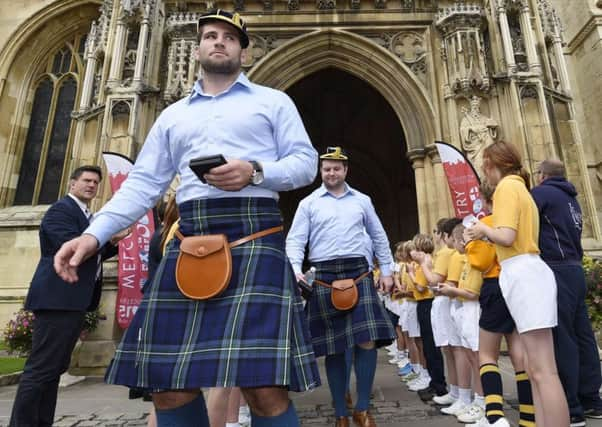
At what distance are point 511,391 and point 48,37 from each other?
14.2 metres

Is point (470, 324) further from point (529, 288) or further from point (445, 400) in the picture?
point (529, 288)

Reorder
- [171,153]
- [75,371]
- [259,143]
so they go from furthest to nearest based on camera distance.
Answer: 1. [75,371]
2. [171,153]
3. [259,143]

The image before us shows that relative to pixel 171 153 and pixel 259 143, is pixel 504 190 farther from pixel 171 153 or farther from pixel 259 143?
pixel 171 153

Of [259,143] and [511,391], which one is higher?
[259,143]

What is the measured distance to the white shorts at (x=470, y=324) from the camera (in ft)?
10.1

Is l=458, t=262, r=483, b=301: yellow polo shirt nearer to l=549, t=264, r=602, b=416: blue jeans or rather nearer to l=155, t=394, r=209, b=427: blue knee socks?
l=549, t=264, r=602, b=416: blue jeans

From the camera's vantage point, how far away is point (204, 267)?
53.8 inches

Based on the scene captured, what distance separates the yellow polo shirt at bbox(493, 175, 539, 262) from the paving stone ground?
1.52 m

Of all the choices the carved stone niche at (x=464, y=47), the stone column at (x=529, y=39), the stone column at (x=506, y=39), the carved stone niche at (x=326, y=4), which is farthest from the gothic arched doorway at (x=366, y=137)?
the stone column at (x=529, y=39)

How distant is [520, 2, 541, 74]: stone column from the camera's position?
815 centimetres

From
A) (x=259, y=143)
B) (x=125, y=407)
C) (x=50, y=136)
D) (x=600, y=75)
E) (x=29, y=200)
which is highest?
(x=600, y=75)

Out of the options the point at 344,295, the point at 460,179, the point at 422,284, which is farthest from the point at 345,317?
the point at 460,179

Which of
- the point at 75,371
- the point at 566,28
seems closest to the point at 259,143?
the point at 75,371

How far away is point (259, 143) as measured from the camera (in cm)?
156
